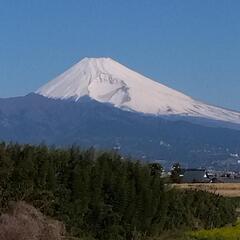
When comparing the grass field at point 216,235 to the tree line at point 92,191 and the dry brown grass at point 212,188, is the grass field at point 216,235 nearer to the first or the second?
the tree line at point 92,191

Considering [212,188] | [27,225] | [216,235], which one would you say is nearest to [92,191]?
[216,235]

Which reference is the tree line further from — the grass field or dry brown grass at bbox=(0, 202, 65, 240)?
the grass field

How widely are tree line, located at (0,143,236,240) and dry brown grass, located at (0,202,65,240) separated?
0.60 m

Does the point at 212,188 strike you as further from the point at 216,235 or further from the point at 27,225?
the point at 27,225

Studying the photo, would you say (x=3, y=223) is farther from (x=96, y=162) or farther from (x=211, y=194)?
(x=211, y=194)

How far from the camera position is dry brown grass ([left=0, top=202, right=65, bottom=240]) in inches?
728

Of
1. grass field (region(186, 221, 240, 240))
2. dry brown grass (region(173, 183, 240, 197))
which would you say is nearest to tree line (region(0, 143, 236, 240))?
grass field (region(186, 221, 240, 240))

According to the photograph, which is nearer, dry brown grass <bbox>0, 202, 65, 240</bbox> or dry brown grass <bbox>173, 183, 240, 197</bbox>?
dry brown grass <bbox>0, 202, 65, 240</bbox>

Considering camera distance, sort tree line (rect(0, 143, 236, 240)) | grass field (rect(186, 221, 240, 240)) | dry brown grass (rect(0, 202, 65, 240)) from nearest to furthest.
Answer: dry brown grass (rect(0, 202, 65, 240)) → tree line (rect(0, 143, 236, 240)) → grass field (rect(186, 221, 240, 240))

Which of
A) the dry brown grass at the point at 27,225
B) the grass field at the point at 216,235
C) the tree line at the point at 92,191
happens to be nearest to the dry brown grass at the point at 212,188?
the tree line at the point at 92,191

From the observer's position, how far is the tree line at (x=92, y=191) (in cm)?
2245

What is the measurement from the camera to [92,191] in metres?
24.0

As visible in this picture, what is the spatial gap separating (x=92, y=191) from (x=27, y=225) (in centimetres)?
493

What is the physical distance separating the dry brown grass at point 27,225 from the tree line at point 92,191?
605 millimetres
